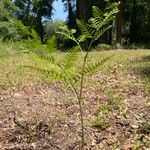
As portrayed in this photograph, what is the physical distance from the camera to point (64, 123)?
23.2ft

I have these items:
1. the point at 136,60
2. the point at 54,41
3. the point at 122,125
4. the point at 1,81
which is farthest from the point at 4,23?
the point at 54,41

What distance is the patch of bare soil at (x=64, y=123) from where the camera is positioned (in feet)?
21.0

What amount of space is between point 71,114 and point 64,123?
550mm

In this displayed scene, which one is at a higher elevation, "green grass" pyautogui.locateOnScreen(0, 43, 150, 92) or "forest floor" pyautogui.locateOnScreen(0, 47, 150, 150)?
"green grass" pyautogui.locateOnScreen(0, 43, 150, 92)

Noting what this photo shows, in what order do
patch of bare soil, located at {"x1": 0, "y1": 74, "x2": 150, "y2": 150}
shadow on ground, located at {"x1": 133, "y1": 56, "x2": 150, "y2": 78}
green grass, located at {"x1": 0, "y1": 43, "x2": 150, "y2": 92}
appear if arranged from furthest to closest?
shadow on ground, located at {"x1": 133, "y1": 56, "x2": 150, "y2": 78}, green grass, located at {"x1": 0, "y1": 43, "x2": 150, "y2": 92}, patch of bare soil, located at {"x1": 0, "y1": 74, "x2": 150, "y2": 150}

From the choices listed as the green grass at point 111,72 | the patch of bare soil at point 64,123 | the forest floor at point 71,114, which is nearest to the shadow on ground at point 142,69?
the green grass at point 111,72

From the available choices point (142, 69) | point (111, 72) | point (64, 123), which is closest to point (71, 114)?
point (64, 123)

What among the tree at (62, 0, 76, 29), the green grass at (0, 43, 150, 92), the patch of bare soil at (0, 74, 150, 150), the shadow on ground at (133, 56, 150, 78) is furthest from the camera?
the tree at (62, 0, 76, 29)

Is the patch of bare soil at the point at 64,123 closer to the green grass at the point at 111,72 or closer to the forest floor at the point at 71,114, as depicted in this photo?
the forest floor at the point at 71,114

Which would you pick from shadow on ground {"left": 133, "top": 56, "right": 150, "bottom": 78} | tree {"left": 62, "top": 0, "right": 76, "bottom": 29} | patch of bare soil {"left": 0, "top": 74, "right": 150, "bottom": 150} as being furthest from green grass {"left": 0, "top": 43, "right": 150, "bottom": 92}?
tree {"left": 62, "top": 0, "right": 76, "bottom": 29}

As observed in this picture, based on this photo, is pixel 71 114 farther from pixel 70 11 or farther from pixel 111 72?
pixel 70 11

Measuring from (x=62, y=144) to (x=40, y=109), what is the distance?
1668mm

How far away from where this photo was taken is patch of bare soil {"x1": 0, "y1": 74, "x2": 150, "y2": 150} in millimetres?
6395

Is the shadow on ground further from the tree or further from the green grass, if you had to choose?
the tree
